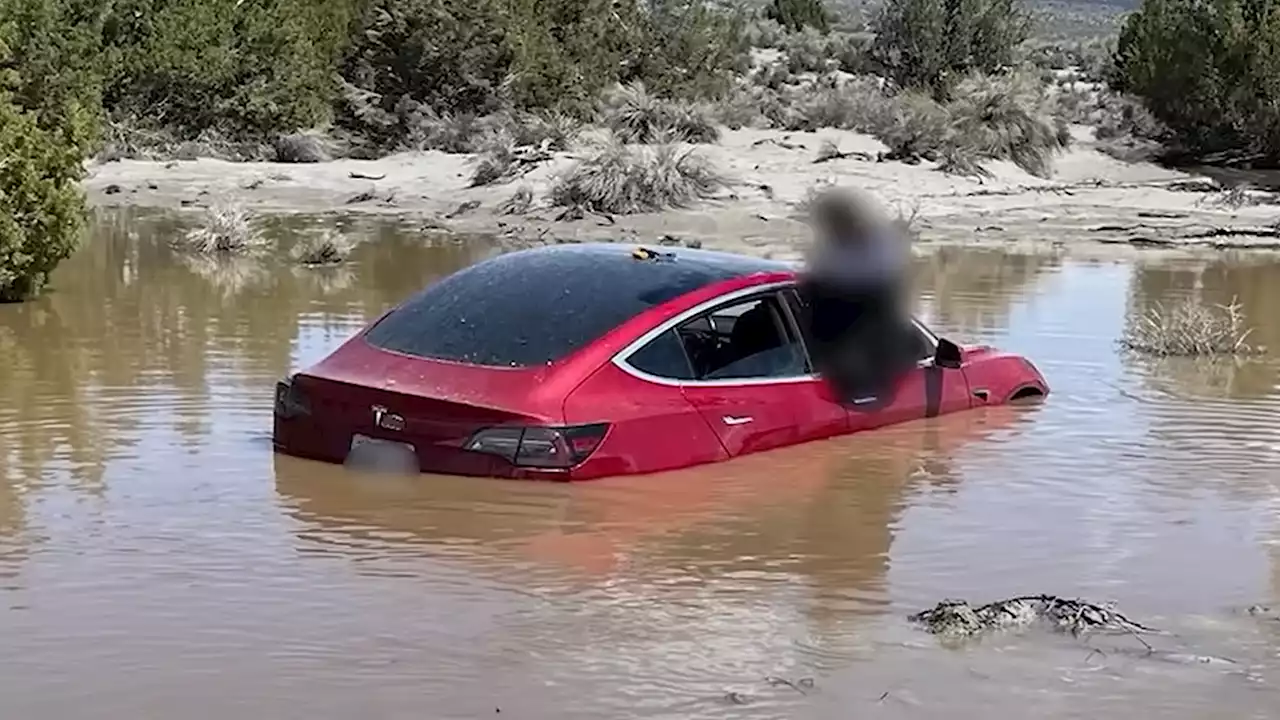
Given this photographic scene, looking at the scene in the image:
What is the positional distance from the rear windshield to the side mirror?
5.02 ft

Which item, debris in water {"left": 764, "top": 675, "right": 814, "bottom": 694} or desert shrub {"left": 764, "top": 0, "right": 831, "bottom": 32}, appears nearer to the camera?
debris in water {"left": 764, "top": 675, "right": 814, "bottom": 694}

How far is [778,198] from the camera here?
27.9 metres

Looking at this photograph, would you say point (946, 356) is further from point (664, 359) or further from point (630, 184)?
point (630, 184)

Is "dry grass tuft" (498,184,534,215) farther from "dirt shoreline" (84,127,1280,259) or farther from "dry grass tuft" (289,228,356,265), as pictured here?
"dry grass tuft" (289,228,356,265)

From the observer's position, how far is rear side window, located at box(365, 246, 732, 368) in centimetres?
955

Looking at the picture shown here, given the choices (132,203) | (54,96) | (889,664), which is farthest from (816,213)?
(54,96)

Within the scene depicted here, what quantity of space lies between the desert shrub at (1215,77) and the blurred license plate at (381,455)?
28.9 m

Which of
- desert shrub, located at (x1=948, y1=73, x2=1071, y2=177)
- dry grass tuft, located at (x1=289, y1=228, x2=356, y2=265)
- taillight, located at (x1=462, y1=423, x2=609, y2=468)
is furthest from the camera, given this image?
desert shrub, located at (x1=948, y1=73, x2=1071, y2=177)

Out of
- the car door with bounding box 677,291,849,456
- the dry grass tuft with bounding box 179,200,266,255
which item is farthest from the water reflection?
the dry grass tuft with bounding box 179,200,266,255

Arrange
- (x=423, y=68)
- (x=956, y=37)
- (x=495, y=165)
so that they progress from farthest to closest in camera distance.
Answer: (x=956, y=37)
(x=423, y=68)
(x=495, y=165)

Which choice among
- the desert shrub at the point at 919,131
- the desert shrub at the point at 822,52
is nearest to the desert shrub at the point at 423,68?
the desert shrub at the point at 919,131

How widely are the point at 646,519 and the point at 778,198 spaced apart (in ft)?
63.9

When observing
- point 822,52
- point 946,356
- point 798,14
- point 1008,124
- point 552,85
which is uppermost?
point 798,14

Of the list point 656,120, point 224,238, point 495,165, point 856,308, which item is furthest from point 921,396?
point 656,120
